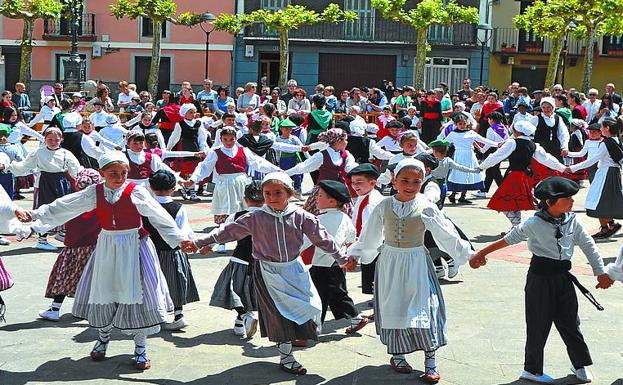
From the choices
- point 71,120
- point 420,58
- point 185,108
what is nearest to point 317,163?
point 71,120

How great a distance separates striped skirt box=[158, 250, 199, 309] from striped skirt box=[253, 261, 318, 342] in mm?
1161

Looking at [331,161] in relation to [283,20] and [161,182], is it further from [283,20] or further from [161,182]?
[283,20]

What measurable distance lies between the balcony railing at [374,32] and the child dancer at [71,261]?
30279 mm

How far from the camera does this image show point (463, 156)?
15883 mm

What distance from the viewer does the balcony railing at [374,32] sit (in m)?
38.2

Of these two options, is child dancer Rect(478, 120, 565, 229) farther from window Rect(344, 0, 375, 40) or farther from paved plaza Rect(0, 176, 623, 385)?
window Rect(344, 0, 375, 40)

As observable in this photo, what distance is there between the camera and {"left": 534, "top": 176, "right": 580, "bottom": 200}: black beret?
21.6 ft

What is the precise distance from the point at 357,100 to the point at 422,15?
398 inches

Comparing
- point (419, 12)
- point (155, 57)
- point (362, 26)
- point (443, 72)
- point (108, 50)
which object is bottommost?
point (443, 72)

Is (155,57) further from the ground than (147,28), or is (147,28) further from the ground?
(147,28)

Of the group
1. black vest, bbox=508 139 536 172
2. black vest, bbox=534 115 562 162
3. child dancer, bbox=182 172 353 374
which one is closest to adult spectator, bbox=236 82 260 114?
black vest, bbox=534 115 562 162

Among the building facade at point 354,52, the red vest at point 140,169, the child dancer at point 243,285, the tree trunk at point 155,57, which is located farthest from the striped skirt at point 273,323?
the building facade at point 354,52

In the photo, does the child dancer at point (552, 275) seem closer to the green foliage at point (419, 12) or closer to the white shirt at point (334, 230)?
the white shirt at point (334, 230)

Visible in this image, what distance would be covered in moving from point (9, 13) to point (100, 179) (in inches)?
1062
